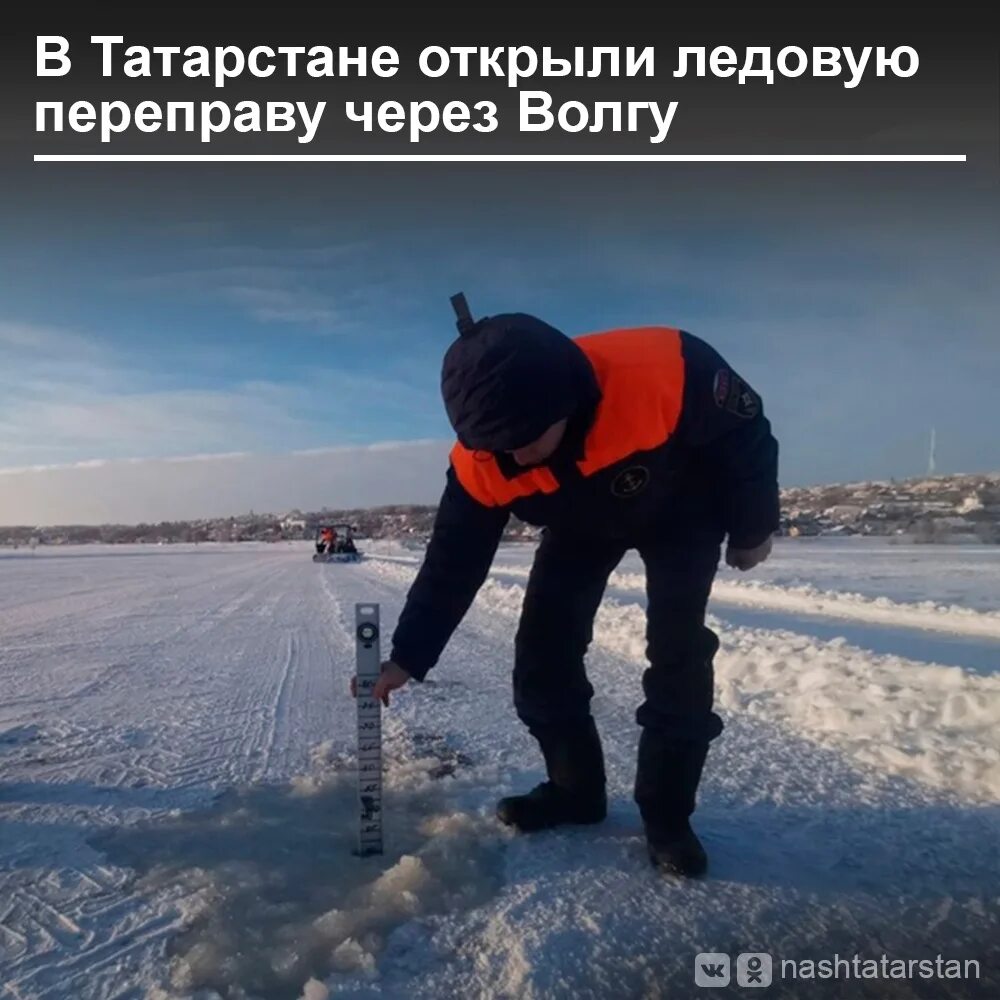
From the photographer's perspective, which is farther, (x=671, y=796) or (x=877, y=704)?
(x=877, y=704)

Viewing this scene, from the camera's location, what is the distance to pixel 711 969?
2137 mm

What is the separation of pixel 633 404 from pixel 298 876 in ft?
5.95

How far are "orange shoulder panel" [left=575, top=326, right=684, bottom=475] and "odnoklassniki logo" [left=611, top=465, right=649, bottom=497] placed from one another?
6cm

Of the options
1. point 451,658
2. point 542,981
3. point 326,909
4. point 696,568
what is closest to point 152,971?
point 326,909

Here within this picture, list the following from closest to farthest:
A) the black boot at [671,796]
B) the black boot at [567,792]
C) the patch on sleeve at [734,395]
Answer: the patch on sleeve at [734,395] < the black boot at [671,796] < the black boot at [567,792]

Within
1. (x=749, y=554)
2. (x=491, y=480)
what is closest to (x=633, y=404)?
(x=491, y=480)

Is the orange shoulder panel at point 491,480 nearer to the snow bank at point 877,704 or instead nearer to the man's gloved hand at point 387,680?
the man's gloved hand at point 387,680

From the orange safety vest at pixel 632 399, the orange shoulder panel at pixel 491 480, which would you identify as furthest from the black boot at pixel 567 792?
the orange safety vest at pixel 632 399

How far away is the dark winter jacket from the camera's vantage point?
2332mm

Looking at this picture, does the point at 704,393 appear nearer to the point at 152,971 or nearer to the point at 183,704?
the point at 152,971

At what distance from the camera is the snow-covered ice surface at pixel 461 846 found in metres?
2.14

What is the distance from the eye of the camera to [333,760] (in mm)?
3900

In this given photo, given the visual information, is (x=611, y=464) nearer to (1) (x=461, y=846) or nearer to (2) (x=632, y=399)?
(2) (x=632, y=399)

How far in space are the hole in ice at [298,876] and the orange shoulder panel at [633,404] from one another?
137cm
